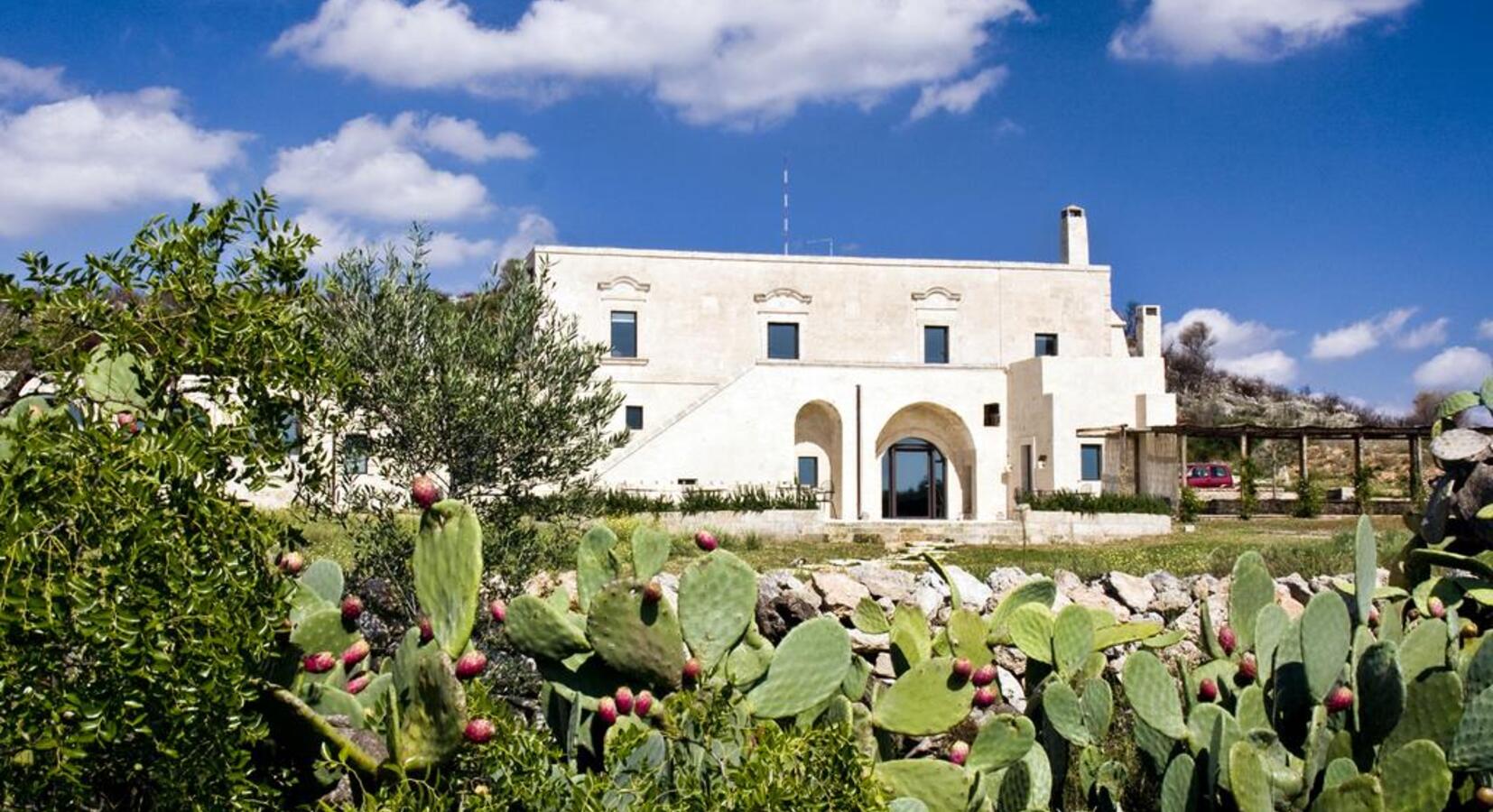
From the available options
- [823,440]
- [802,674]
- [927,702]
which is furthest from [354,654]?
[823,440]

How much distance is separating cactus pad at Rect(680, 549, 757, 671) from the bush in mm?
22472

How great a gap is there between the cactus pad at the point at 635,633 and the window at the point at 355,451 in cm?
406

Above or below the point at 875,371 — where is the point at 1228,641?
below

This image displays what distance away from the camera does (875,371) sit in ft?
105

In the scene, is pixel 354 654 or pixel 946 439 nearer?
pixel 354 654

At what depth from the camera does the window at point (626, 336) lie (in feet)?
107

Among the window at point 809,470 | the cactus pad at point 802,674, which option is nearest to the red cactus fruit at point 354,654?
the cactus pad at point 802,674

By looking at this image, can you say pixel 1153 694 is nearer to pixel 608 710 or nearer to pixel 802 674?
pixel 802 674

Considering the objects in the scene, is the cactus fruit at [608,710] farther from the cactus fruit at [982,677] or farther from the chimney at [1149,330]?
the chimney at [1149,330]

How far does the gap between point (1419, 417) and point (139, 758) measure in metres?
56.2

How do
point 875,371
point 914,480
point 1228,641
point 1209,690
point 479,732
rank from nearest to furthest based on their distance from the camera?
point 479,732 < point 1209,690 < point 1228,641 < point 875,371 < point 914,480

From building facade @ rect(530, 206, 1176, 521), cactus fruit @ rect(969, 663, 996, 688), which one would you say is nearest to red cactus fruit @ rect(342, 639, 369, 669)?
cactus fruit @ rect(969, 663, 996, 688)

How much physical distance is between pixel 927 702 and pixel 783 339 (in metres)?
29.7

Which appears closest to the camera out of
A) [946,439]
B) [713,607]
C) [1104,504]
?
[713,607]
